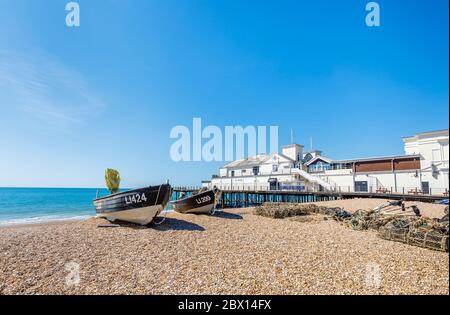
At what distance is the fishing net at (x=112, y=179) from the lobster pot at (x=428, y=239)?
49.7 feet

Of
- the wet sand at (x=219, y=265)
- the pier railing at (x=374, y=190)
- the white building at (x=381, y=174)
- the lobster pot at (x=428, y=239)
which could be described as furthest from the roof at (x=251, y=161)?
the lobster pot at (x=428, y=239)

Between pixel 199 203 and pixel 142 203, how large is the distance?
17.2 ft

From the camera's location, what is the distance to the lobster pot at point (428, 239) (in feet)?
20.3

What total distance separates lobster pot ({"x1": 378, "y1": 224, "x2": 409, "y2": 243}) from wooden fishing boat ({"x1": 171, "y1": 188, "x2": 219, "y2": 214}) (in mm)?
10094

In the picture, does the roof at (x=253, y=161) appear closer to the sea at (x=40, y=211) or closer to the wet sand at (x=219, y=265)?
the sea at (x=40, y=211)

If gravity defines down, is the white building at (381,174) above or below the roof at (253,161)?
below

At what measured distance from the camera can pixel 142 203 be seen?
10.9 metres

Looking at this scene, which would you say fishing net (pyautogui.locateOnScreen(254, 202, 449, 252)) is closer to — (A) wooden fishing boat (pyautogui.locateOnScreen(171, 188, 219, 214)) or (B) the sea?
(A) wooden fishing boat (pyautogui.locateOnScreen(171, 188, 219, 214))

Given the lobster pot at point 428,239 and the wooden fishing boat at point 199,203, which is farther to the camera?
A: the wooden fishing boat at point 199,203

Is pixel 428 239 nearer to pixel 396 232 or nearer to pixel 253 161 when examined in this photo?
pixel 396 232

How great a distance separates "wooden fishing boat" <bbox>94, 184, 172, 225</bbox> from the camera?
35.7 feet
